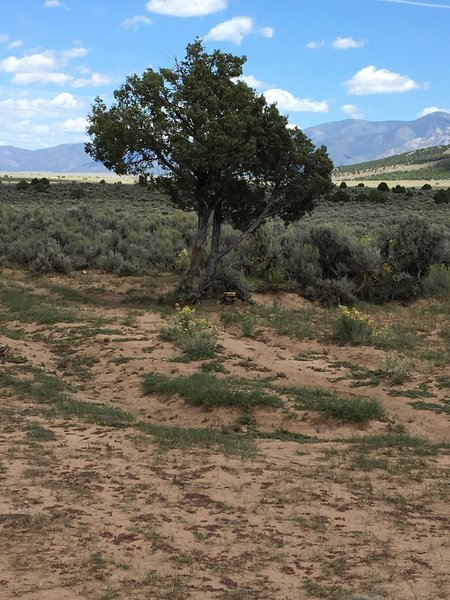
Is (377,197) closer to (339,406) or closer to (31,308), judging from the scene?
(31,308)

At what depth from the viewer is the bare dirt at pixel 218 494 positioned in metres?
3.94

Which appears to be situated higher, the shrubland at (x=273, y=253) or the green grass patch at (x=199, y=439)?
the shrubland at (x=273, y=253)

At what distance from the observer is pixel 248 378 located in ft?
31.9

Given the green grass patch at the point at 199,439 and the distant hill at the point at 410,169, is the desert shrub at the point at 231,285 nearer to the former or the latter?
the green grass patch at the point at 199,439

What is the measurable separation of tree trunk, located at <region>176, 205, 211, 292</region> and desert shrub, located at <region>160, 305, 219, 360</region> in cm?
372

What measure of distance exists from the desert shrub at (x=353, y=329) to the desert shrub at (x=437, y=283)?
5363 millimetres

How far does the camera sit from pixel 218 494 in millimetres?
5434

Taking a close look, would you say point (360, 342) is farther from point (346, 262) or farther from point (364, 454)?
point (346, 262)

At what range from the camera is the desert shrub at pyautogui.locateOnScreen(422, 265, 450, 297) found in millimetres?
16938

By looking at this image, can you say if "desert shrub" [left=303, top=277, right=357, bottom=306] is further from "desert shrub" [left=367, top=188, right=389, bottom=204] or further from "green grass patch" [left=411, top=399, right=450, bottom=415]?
"desert shrub" [left=367, top=188, right=389, bottom=204]

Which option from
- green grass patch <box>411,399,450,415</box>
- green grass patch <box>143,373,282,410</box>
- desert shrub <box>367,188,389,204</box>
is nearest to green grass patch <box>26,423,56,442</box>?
green grass patch <box>143,373,282,410</box>

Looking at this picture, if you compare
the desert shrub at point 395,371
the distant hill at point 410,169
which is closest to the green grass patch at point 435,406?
the desert shrub at point 395,371

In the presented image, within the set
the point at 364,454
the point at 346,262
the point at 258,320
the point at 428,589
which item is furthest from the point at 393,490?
the point at 346,262

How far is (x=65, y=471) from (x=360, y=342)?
756 cm
